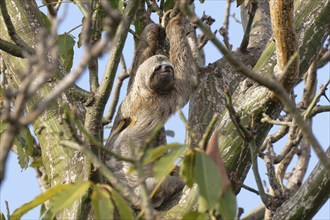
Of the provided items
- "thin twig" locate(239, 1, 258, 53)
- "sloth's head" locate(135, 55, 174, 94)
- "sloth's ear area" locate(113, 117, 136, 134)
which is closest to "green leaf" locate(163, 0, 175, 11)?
"sloth's head" locate(135, 55, 174, 94)

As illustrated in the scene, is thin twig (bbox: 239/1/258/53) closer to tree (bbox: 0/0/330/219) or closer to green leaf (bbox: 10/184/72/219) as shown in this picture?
tree (bbox: 0/0/330/219)

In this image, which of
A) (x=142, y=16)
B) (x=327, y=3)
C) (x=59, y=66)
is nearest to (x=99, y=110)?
(x=59, y=66)

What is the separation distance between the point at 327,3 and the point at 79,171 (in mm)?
2210

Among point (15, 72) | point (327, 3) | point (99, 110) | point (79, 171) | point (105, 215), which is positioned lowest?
point (105, 215)

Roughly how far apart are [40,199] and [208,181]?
787mm

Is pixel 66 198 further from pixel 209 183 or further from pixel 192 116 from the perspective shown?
pixel 192 116

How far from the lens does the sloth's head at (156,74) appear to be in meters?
6.97

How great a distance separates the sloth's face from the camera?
23.0 ft

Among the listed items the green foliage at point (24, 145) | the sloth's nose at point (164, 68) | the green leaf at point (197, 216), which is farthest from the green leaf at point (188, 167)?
the sloth's nose at point (164, 68)

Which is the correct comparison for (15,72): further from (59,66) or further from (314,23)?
(314,23)

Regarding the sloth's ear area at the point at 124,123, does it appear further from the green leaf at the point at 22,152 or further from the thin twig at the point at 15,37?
the thin twig at the point at 15,37

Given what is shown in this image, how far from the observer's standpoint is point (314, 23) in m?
5.05

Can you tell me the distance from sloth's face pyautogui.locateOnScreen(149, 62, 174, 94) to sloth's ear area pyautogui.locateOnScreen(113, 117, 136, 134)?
409 millimetres

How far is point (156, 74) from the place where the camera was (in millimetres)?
7051
